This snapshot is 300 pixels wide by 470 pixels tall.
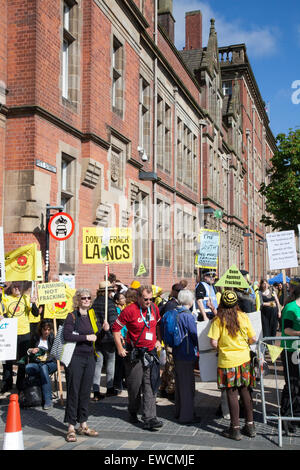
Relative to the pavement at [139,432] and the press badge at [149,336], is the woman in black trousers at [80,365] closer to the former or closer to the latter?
the pavement at [139,432]

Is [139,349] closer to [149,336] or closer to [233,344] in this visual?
[149,336]

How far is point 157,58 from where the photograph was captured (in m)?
21.5

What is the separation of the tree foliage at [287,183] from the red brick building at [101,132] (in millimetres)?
4556

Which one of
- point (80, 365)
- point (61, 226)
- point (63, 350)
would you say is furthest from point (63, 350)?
point (61, 226)

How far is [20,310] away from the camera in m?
9.08

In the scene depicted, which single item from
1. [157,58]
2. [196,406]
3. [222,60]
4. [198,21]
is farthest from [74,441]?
[222,60]

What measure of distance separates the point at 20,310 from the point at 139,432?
11.6ft

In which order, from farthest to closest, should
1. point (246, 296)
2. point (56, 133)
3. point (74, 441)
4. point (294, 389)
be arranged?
1. point (56, 133)
2. point (246, 296)
3. point (294, 389)
4. point (74, 441)

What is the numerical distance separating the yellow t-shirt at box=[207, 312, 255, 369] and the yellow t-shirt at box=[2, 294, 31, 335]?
3850mm

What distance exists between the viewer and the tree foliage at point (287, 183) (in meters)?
24.6

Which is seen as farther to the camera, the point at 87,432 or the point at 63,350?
the point at 63,350

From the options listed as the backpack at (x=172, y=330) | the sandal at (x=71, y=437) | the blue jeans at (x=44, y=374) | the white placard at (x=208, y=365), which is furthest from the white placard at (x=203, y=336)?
the blue jeans at (x=44, y=374)

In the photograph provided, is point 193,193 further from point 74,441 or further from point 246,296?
point 74,441
